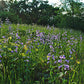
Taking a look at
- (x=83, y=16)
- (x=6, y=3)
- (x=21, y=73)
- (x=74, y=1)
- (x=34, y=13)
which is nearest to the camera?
(x=21, y=73)

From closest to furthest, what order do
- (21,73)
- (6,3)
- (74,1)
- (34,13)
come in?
(21,73) → (74,1) → (6,3) → (34,13)

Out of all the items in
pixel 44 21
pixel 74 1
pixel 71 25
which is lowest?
pixel 44 21

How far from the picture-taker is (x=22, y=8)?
1119 inches

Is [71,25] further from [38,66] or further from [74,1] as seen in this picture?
[38,66]

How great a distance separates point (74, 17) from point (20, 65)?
897 cm

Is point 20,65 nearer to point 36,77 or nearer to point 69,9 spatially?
point 36,77

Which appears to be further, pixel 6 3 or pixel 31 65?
pixel 6 3

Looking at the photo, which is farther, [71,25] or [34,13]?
[34,13]

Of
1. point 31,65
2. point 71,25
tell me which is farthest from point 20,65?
point 71,25

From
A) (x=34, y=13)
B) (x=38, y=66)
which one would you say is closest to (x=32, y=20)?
(x=34, y=13)

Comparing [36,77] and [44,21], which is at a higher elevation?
[36,77]

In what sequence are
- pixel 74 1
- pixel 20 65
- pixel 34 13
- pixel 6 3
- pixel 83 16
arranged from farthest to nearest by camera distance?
pixel 34 13, pixel 6 3, pixel 74 1, pixel 83 16, pixel 20 65

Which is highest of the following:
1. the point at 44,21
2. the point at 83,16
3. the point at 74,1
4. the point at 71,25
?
the point at 74,1

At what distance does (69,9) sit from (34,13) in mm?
18095
